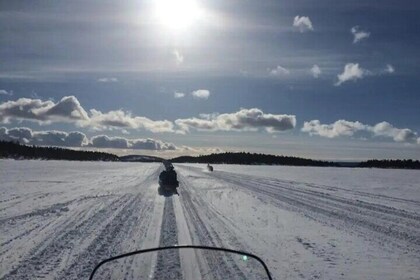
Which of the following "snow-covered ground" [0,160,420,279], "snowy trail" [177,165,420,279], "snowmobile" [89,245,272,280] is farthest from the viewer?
"snowy trail" [177,165,420,279]

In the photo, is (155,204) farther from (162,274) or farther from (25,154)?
(25,154)

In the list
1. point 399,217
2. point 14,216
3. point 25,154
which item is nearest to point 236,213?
point 399,217

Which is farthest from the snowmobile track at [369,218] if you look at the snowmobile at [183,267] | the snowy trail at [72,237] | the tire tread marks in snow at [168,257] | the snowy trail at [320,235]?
the snowy trail at [72,237]

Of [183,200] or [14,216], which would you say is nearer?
[14,216]

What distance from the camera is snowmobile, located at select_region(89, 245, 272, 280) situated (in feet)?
22.1

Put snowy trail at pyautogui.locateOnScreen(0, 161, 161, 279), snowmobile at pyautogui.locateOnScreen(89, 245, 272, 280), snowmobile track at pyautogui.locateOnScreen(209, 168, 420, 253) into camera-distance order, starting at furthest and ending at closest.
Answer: snowmobile track at pyautogui.locateOnScreen(209, 168, 420, 253)
snowy trail at pyautogui.locateOnScreen(0, 161, 161, 279)
snowmobile at pyautogui.locateOnScreen(89, 245, 272, 280)

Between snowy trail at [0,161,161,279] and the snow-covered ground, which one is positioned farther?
the snow-covered ground

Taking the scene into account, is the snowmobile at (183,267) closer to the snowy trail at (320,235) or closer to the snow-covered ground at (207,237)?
the snow-covered ground at (207,237)

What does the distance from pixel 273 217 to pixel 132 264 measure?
7552mm

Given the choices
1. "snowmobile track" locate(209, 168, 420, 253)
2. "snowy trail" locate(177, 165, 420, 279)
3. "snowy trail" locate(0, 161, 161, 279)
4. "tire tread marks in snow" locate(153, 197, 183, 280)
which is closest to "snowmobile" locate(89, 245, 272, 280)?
"tire tread marks in snow" locate(153, 197, 183, 280)

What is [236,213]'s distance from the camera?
1484cm

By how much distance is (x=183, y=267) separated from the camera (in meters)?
7.20

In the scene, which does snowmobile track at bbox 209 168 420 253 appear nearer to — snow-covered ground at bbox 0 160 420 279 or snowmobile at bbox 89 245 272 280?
snow-covered ground at bbox 0 160 420 279

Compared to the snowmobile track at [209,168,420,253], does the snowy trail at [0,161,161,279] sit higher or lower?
lower
